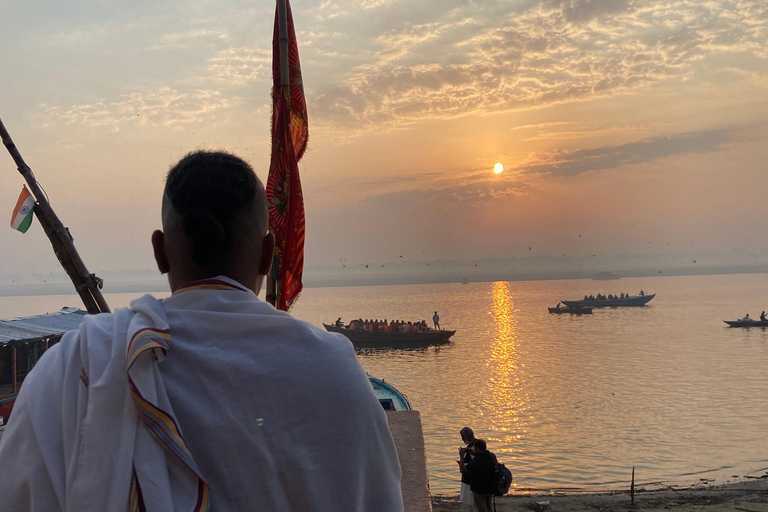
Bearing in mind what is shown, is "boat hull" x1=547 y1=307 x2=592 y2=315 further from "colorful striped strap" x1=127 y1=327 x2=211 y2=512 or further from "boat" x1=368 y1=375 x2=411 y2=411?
"colorful striped strap" x1=127 y1=327 x2=211 y2=512

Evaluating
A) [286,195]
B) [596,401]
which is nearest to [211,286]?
[286,195]

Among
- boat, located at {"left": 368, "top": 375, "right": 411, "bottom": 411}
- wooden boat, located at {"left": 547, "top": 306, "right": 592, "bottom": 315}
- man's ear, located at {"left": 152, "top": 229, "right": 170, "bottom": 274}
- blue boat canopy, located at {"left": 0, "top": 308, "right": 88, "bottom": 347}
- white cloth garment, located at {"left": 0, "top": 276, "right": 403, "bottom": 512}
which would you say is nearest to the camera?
white cloth garment, located at {"left": 0, "top": 276, "right": 403, "bottom": 512}

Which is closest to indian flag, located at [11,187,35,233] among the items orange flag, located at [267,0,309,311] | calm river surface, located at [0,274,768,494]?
orange flag, located at [267,0,309,311]

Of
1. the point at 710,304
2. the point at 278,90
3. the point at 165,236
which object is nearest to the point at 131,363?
the point at 165,236

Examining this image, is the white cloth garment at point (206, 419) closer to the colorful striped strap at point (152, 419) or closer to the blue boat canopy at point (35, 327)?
the colorful striped strap at point (152, 419)

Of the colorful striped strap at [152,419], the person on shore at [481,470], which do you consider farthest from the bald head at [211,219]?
the person on shore at [481,470]

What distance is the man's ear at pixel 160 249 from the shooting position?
1.45 m

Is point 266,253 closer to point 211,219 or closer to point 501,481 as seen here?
point 211,219

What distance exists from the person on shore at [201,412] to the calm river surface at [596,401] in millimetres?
16596

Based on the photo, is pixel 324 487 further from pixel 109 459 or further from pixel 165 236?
pixel 165 236

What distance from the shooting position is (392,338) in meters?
48.7

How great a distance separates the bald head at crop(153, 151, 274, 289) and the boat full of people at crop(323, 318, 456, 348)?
45.8 m

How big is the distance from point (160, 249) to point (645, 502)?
15.1 meters

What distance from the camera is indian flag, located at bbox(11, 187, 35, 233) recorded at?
12.2 feet
